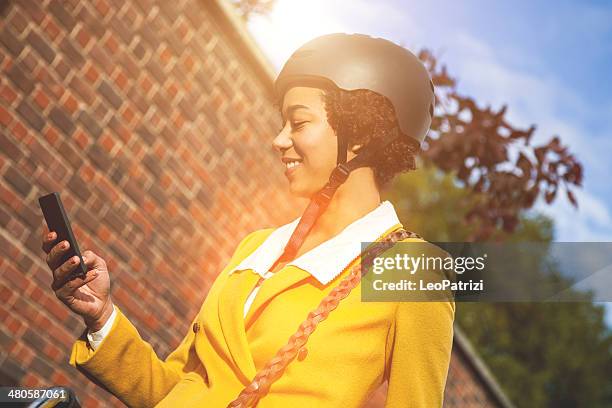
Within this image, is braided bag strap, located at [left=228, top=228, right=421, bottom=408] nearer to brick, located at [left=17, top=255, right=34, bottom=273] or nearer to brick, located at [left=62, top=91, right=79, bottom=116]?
brick, located at [left=17, top=255, right=34, bottom=273]

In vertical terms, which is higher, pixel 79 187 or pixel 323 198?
pixel 79 187

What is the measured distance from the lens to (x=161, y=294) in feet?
13.7

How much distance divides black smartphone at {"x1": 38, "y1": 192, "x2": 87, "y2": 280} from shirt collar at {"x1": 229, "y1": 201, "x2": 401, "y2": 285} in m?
0.47

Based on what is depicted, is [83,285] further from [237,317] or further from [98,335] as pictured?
[237,317]

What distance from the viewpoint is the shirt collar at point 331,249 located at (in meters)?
1.79

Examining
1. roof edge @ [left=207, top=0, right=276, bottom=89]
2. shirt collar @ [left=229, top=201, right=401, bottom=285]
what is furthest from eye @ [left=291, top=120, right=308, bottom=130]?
roof edge @ [left=207, top=0, right=276, bottom=89]

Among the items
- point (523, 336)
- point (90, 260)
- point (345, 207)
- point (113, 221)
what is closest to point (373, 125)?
point (345, 207)

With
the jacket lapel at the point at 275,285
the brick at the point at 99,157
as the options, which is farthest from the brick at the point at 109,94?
the jacket lapel at the point at 275,285

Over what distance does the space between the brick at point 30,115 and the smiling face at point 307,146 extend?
2.01m

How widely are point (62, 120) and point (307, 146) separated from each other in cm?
217

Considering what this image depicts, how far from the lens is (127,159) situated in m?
4.00

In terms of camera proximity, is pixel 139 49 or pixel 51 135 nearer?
pixel 51 135

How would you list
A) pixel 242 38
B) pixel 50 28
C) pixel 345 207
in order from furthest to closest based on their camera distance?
pixel 242 38 → pixel 50 28 → pixel 345 207

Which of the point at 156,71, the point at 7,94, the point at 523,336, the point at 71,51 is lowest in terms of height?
the point at 7,94
